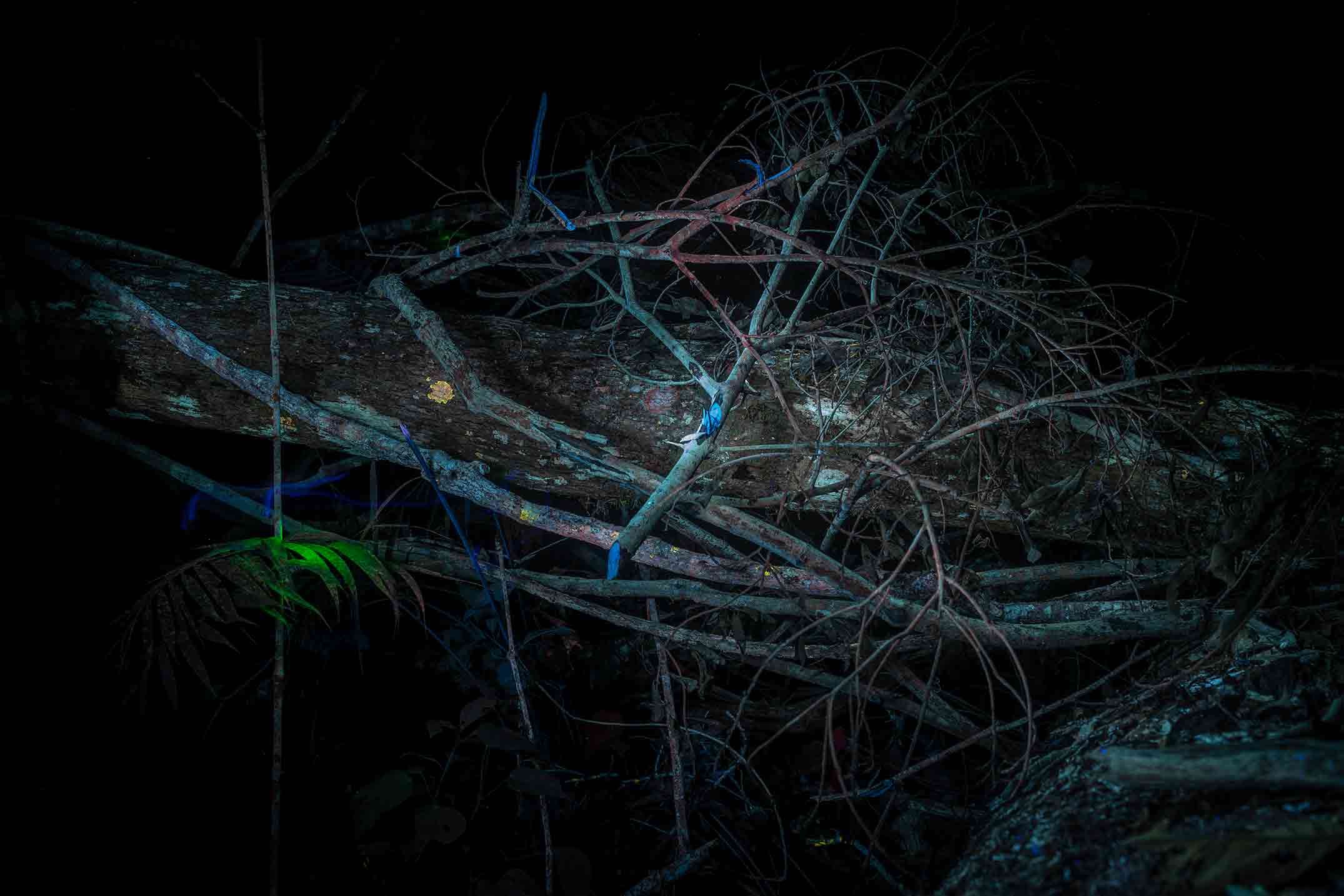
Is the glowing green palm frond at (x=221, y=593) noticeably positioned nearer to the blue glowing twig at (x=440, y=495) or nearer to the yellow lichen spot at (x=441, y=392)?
the blue glowing twig at (x=440, y=495)

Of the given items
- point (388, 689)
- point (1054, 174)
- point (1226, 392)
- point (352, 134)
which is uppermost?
point (352, 134)

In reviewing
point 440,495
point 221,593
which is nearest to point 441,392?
point 440,495

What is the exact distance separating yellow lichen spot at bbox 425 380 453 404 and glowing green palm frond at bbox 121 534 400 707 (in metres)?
0.58

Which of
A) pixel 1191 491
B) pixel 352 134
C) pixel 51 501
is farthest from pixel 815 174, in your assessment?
pixel 51 501

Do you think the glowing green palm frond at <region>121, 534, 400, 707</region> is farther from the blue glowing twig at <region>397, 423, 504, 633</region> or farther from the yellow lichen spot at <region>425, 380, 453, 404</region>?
the yellow lichen spot at <region>425, 380, 453, 404</region>

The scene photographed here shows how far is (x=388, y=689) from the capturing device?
216 cm

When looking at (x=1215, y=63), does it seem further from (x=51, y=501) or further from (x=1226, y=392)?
(x=51, y=501)

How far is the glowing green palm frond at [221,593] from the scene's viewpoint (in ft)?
5.69

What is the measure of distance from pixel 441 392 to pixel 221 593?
90cm

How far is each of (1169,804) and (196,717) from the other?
8.37 ft

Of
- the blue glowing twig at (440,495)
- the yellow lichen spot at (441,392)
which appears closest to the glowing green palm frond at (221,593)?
the blue glowing twig at (440,495)

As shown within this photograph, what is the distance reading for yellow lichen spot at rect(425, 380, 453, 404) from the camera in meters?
2.10

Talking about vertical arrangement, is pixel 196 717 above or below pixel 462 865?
above

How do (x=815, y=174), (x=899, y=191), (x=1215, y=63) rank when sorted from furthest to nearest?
(x=899, y=191), (x=1215, y=63), (x=815, y=174)
